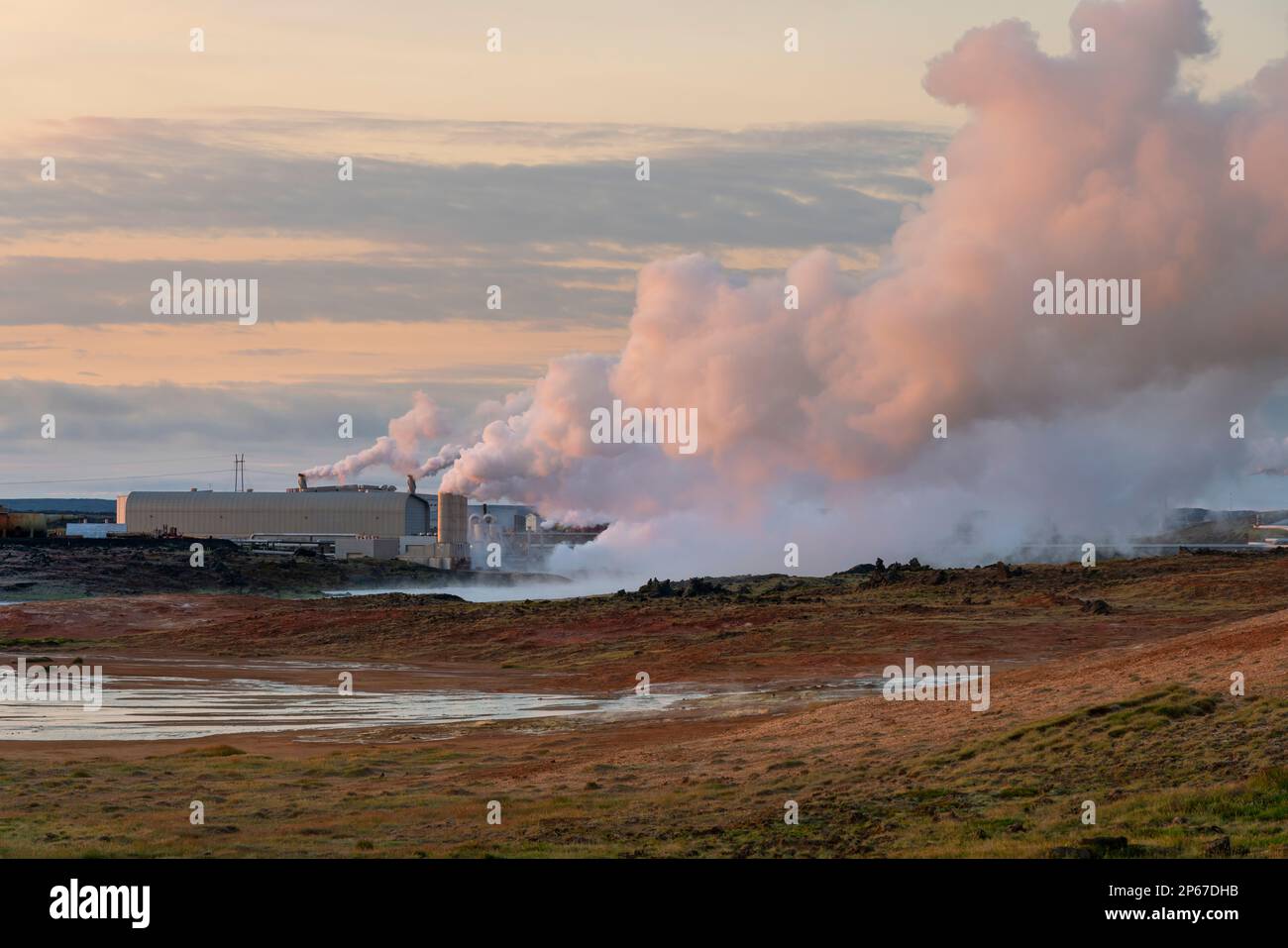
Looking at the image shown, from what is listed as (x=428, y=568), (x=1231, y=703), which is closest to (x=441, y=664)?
(x=1231, y=703)

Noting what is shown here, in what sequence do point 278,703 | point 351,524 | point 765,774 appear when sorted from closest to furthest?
point 765,774 → point 278,703 → point 351,524

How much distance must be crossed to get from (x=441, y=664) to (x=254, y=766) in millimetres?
39722

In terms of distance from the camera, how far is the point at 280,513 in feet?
618

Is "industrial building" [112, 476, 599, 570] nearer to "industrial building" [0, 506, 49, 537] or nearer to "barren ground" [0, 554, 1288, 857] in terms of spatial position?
"industrial building" [0, 506, 49, 537]

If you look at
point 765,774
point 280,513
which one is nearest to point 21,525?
point 280,513

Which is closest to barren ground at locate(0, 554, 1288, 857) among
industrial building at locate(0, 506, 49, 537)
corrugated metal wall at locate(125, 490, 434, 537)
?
corrugated metal wall at locate(125, 490, 434, 537)

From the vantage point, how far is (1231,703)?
1352 inches

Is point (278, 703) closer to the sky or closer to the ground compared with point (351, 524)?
closer to the ground

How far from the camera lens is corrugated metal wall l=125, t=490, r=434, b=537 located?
18225cm

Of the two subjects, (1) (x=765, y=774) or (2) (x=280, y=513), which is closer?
(1) (x=765, y=774)

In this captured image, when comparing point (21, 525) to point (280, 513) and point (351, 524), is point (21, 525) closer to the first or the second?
point (280, 513)

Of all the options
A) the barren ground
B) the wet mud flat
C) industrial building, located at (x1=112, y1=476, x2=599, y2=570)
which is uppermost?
industrial building, located at (x1=112, y1=476, x2=599, y2=570)

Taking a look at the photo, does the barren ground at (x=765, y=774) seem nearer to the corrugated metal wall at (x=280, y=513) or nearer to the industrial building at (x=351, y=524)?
the industrial building at (x=351, y=524)

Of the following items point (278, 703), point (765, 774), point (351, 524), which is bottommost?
point (765, 774)
